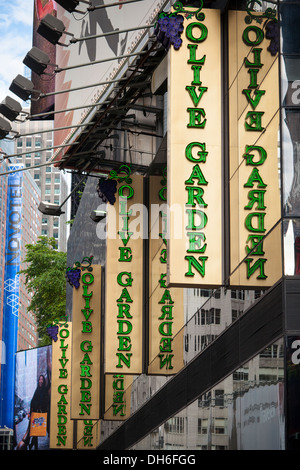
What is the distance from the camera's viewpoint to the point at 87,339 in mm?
30484

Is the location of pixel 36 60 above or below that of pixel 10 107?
above

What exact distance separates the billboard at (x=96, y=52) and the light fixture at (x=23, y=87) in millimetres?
1011

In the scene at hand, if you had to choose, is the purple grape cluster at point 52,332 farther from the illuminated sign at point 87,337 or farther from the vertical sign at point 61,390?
the illuminated sign at point 87,337

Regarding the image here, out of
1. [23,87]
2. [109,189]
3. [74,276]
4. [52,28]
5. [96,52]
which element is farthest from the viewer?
[74,276]

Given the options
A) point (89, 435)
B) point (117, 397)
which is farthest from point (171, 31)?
point (89, 435)

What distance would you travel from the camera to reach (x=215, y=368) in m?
17.5

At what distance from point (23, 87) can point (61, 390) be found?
67.0 ft

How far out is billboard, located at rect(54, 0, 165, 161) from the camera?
2319cm

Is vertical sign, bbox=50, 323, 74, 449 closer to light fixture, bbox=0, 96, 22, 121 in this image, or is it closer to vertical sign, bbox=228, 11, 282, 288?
light fixture, bbox=0, 96, 22, 121

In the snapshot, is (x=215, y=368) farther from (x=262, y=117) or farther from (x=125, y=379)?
(x=125, y=379)

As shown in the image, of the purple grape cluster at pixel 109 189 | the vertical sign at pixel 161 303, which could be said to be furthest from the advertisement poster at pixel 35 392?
the vertical sign at pixel 161 303

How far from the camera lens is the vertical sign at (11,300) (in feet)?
403

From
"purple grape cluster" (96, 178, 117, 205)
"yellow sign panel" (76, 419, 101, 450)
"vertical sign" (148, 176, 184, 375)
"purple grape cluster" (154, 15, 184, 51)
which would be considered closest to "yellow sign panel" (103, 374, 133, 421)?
"vertical sign" (148, 176, 184, 375)

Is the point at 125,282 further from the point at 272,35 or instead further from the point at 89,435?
the point at 89,435
